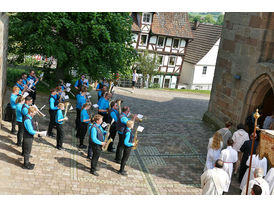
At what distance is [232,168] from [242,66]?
18.2ft

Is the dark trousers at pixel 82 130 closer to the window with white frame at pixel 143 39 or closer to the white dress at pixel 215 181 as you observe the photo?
the white dress at pixel 215 181

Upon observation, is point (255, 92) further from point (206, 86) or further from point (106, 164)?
point (206, 86)

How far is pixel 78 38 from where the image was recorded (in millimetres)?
16281

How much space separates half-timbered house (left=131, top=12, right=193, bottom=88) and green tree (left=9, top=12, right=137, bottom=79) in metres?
21.0

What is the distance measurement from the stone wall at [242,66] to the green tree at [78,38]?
436cm

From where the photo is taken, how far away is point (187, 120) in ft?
54.6

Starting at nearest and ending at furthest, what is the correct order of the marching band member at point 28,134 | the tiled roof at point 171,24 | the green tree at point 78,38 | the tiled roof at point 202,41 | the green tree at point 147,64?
1. the marching band member at point 28,134
2. the green tree at point 78,38
3. the green tree at point 147,64
4. the tiled roof at point 171,24
5. the tiled roof at point 202,41

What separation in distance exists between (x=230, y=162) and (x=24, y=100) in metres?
6.05

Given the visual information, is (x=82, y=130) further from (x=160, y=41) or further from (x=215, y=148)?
(x=160, y=41)

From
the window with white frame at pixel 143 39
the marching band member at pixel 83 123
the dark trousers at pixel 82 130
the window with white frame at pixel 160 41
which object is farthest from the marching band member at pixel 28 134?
Result: the window with white frame at pixel 160 41

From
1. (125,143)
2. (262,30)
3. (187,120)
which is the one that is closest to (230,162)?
(125,143)

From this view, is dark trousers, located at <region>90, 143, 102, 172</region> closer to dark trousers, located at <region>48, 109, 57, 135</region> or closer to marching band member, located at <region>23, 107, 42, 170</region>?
marching band member, located at <region>23, 107, 42, 170</region>

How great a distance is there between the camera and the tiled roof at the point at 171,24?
3853 cm

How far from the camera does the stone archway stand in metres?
12.9
